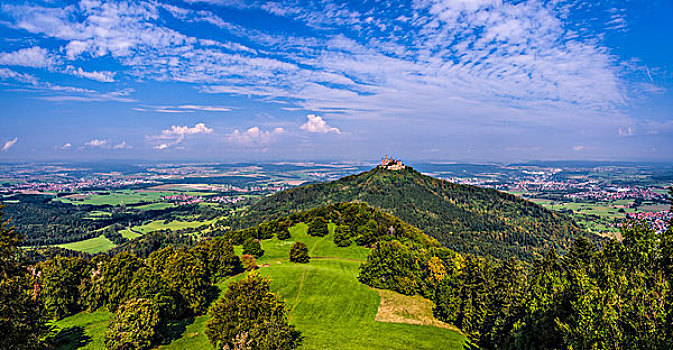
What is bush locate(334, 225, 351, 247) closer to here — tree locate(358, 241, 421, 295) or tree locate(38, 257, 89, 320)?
tree locate(358, 241, 421, 295)

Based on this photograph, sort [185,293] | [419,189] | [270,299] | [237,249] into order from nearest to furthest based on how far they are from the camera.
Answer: [270,299] < [185,293] < [237,249] < [419,189]

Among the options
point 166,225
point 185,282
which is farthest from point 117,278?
point 166,225

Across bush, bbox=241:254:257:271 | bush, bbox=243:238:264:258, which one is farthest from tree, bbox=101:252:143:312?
bush, bbox=243:238:264:258

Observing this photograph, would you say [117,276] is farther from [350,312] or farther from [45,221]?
[45,221]

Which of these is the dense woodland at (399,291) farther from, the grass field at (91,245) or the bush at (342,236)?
the grass field at (91,245)

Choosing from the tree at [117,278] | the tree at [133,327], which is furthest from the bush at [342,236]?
the tree at [133,327]

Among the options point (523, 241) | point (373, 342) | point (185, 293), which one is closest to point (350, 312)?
point (373, 342)
